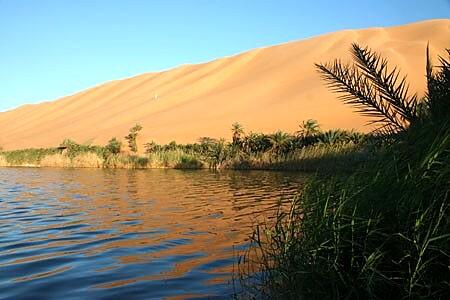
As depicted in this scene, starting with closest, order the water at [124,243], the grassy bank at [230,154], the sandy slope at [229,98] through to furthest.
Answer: the water at [124,243] < the grassy bank at [230,154] < the sandy slope at [229,98]

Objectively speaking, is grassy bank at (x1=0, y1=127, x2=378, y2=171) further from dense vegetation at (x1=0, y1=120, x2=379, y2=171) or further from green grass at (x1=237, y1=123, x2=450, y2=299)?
green grass at (x1=237, y1=123, x2=450, y2=299)

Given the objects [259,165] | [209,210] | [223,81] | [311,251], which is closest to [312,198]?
[311,251]

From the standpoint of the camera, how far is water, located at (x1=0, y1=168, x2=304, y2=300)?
231 inches

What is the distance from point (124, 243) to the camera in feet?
27.7

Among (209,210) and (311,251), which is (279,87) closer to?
(209,210)

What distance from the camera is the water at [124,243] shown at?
19.2 ft

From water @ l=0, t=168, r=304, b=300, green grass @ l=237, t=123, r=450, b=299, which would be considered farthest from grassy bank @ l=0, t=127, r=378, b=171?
green grass @ l=237, t=123, r=450, b=299

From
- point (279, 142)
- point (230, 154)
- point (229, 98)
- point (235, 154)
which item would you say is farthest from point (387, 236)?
point (229, 98)

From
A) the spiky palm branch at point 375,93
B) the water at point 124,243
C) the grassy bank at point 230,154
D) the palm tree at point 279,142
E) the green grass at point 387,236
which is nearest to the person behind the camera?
the green grass at point 387,236

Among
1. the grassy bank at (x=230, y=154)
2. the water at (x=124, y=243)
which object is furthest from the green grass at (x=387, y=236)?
the grassy bank at (x=230, y=154)

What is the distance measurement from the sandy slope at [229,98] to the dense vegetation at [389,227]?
38813 millimetres

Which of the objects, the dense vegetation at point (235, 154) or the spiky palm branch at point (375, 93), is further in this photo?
the dense vegetation at point (235, 154)

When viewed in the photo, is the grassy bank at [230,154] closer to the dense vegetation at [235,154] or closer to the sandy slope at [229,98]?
the dense vegetation at [235,154]

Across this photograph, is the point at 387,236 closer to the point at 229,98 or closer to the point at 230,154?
the point at 230,154
